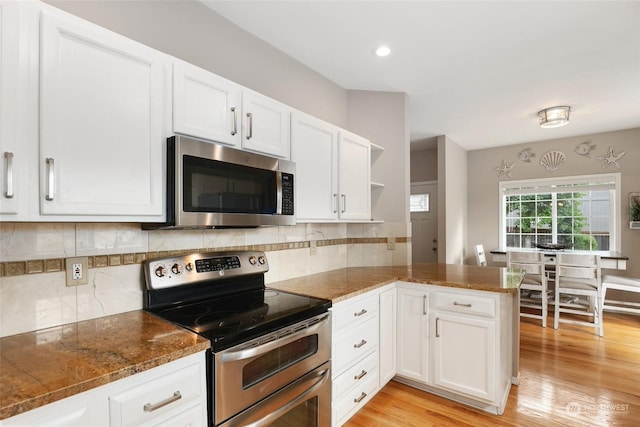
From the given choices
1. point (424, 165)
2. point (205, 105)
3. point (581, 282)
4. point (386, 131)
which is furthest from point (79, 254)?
point (424, 165)

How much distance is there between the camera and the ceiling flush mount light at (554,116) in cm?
360

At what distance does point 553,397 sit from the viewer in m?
2.32

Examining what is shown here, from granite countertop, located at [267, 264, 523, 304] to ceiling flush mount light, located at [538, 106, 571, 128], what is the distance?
7.00 feet

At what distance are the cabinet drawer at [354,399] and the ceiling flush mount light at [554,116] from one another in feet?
11.7

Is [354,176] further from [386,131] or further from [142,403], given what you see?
[142,403]

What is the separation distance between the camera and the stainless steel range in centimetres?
123

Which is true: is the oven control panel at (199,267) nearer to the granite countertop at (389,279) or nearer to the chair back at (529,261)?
the granite countertop at (389,279)

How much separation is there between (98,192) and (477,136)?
16.6ft

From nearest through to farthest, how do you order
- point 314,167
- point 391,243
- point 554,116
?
point 314,167 → point 391,243 → point 554,116

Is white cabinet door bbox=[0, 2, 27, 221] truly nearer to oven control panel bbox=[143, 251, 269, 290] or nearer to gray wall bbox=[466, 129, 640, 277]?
oven control panel bbox=[143, 251, 269, 290]

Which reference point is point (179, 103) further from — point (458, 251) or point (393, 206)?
point (458, 251)

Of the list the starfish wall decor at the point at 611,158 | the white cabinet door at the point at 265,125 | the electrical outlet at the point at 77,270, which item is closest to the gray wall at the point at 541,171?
the starfish wall decor at the point at 611,158

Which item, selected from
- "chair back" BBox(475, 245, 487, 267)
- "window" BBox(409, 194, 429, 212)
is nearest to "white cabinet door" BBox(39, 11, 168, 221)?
"window" BBox(409, 194, 429, 212)

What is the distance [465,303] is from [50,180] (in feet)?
7.61
